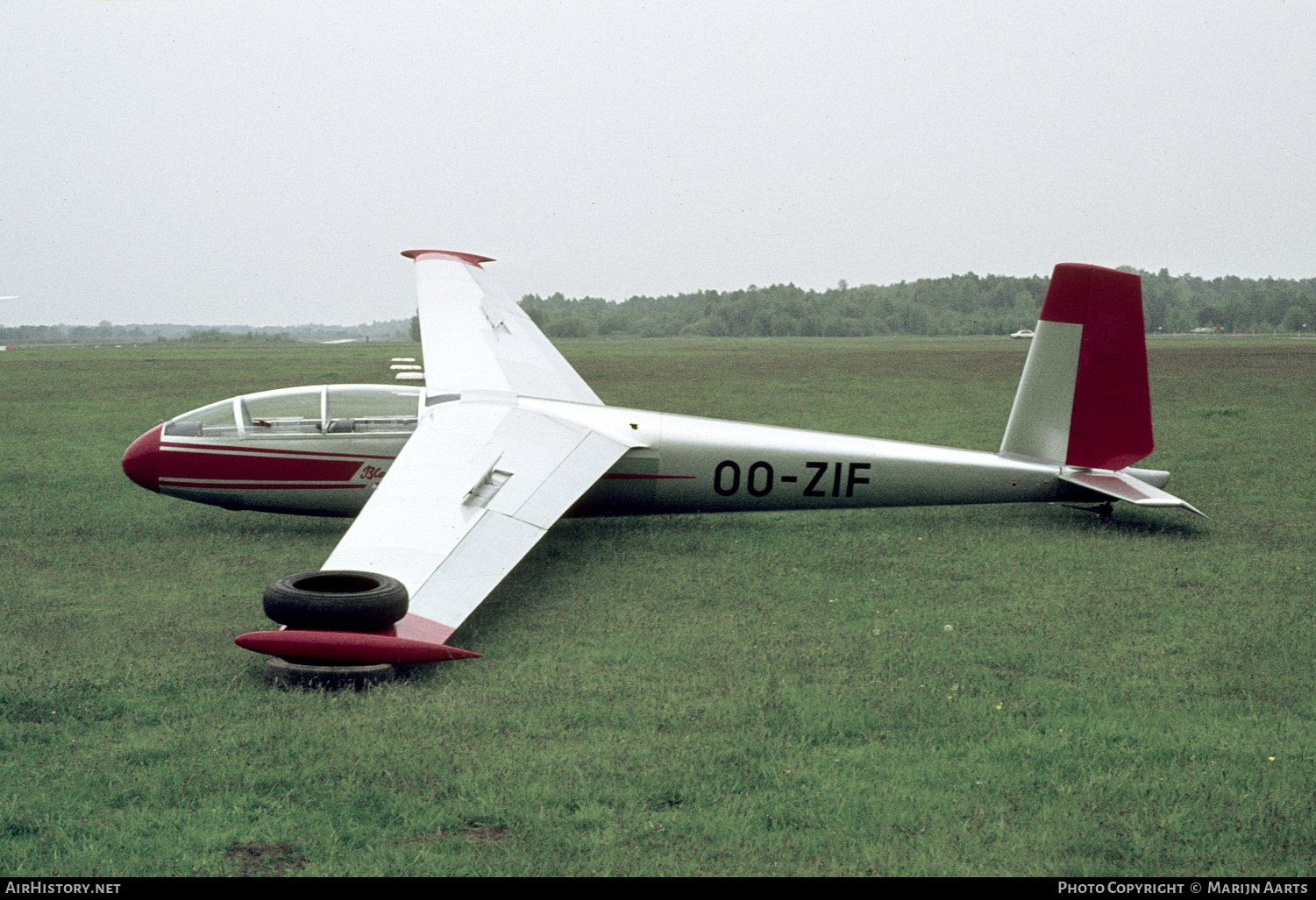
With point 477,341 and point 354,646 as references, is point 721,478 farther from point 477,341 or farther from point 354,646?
point 354,646

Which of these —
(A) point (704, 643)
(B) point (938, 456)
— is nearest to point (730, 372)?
(B) point (938, 456)

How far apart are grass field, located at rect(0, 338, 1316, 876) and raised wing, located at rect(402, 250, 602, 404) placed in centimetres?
255

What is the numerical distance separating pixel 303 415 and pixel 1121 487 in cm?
1103

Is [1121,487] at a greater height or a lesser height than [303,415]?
lesser

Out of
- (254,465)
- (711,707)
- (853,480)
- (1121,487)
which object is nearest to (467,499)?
(711,707)

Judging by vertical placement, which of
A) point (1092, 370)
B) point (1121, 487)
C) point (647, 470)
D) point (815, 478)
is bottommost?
point (1121, 487)

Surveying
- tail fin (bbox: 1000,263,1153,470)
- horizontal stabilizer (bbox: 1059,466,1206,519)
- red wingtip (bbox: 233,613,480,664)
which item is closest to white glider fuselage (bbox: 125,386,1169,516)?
horizontal stabilizer (bbox: 1059,466,1206,519)

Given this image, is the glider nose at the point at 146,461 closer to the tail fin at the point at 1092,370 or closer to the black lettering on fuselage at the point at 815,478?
the black lettering on fuselage at the point at 815,478

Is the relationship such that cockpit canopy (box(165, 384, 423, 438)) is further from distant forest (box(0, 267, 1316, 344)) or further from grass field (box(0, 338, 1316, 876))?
distant forest (box(0, 267, 1316, 344))

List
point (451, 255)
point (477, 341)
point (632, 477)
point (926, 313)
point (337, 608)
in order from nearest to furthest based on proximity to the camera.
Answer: point (337, 608) → point (632, 477) → point (477, 341) → point (451, 255) → point (926, 313)

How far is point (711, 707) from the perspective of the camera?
24.4ft

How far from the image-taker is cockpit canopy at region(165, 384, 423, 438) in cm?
1350

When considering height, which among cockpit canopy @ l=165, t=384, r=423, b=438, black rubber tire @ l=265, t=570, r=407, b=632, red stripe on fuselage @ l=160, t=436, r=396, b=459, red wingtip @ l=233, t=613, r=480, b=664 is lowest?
red wingtip @ l=233, t=613, r=480, b=664

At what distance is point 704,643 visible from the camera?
9.05m
